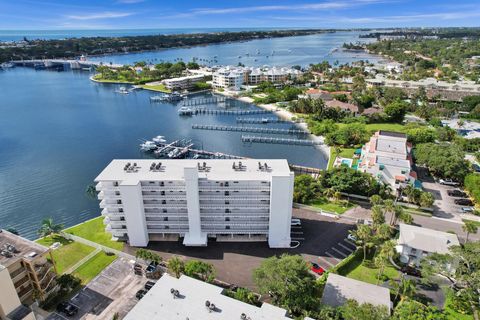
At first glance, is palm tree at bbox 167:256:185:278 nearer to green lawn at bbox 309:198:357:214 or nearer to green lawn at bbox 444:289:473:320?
green lawn at bbox 309:198:357:214

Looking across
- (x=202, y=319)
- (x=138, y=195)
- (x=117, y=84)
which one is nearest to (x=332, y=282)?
(x=202, y=319)

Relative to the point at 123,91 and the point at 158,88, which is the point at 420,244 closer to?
the point at 158,88

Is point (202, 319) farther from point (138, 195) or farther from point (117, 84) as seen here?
point (117, 84)

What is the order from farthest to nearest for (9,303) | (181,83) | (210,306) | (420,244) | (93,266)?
(181,83) → (93,266) → (420,244) → (9,303) → (210,306)

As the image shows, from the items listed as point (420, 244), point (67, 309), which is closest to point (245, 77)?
point (420, 244)

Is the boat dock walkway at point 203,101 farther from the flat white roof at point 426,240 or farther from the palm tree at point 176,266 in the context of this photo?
the flat white roof at point 426,240

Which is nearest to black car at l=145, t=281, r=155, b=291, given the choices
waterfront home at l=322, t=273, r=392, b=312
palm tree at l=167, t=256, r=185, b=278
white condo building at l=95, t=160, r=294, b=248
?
palm tree at l=167, t=256, r=185, b=278
